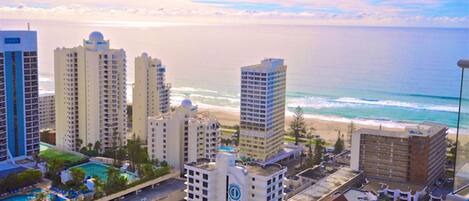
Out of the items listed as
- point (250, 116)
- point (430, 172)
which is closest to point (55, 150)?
point (250, 116)

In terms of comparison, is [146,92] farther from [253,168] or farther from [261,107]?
[253,168]

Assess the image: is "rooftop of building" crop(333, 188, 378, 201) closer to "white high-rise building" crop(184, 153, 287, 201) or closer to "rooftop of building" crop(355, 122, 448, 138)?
"rooftop of building" crop(355, 122, 448, 138)

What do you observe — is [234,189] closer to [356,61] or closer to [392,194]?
[392,194]

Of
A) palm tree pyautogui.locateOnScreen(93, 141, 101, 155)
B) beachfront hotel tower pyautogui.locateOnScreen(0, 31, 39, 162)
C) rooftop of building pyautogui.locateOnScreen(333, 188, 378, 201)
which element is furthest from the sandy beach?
beachfront hotel tower pyautogui.locateOnScreen(0, 31, 39, 162)

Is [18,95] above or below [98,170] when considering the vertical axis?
above

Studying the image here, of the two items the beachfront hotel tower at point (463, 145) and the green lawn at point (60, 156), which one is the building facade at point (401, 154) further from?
the beachfront hotel tower at point (463, 145)

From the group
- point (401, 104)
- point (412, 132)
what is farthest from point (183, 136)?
point (401, 104)
